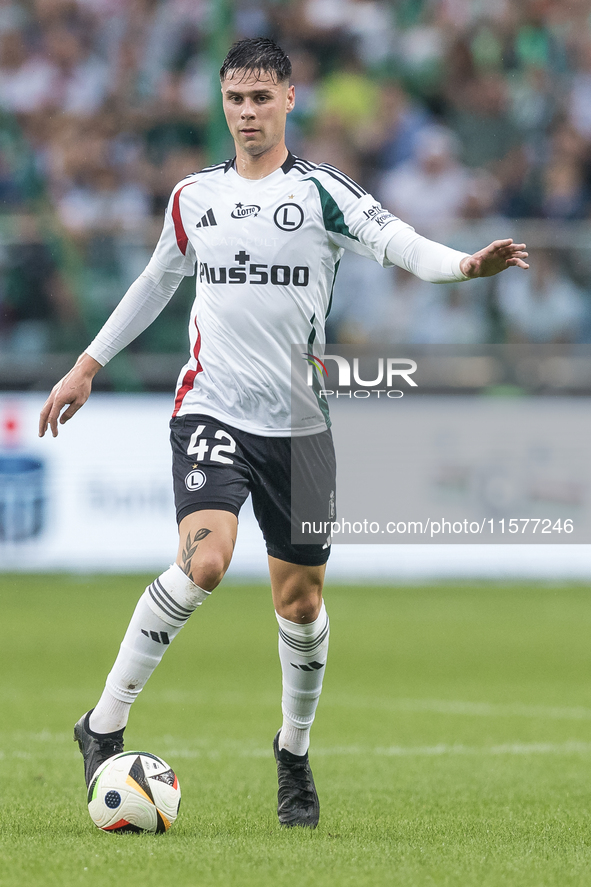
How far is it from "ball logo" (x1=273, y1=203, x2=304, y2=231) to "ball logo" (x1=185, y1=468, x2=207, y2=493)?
88 centimetres

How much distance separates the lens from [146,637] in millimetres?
4199

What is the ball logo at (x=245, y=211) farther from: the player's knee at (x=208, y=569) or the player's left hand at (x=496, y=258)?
the player's knee at (x=208, y=569)

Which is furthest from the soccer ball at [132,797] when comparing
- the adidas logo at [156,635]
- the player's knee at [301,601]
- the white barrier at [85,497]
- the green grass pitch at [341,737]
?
the white barrier at [85,497]

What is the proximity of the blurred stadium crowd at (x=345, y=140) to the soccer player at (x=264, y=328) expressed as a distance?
270 inches

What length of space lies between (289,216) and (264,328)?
388 mm

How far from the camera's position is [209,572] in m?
4.12

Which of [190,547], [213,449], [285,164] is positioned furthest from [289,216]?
[190,547]

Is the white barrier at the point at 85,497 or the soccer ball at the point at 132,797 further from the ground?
the soccer ball at the point at 132,797

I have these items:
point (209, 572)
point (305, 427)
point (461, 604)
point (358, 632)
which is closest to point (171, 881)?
point (209, 572)

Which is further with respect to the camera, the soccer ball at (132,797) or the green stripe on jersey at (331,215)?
the green stripe on jersey at (331,215)

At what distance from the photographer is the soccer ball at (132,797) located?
4.05m

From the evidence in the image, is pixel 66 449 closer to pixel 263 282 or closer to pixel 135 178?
pixel 135 178

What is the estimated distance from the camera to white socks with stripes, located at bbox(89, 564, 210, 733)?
416 cm

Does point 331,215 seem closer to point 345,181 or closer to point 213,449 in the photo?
point 345,181
